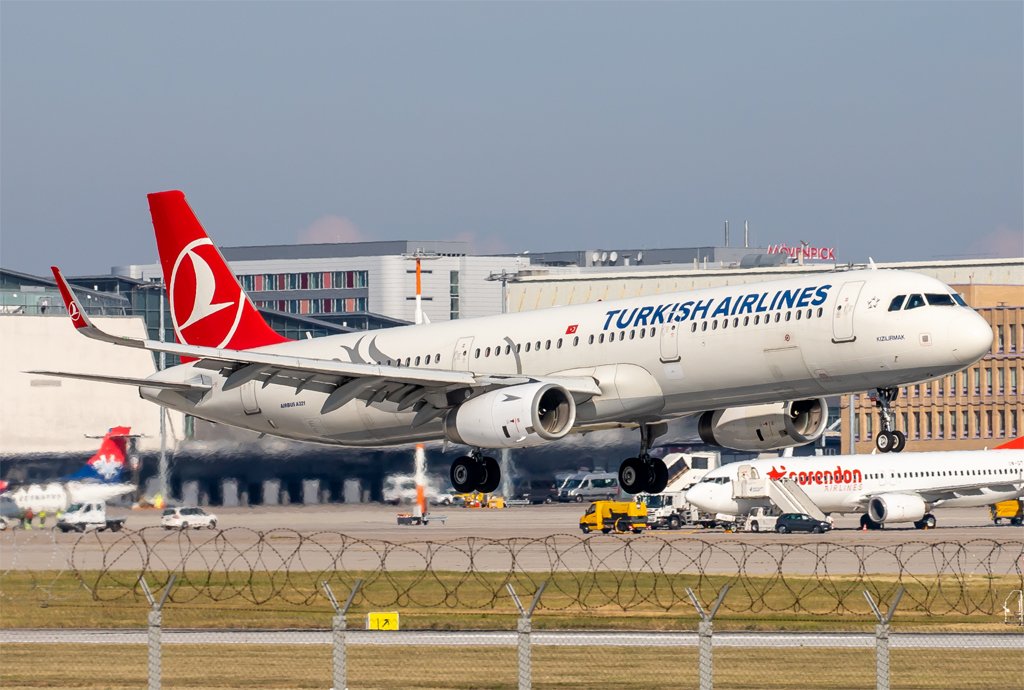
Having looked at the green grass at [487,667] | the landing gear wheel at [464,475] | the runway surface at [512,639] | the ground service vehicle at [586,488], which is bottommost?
the green grass at [487,667]

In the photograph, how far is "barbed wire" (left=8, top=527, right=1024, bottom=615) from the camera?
5581 centimetres

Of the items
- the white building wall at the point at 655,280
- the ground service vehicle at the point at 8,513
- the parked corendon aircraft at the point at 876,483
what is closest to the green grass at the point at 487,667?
the ground service vehicle at the point at 8,513

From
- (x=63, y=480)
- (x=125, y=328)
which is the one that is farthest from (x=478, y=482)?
(x=125, y=328)

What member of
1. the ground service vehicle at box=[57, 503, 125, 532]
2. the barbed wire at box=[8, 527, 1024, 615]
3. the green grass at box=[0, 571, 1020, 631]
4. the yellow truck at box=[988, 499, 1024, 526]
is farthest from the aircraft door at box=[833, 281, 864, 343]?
the yellow truck at box=[988, 499, 1024, 526]

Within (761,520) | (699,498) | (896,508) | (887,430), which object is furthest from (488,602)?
(896,508)

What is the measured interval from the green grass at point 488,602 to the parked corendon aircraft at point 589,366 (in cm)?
446

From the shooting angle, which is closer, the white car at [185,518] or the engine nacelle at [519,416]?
the engine nacelle at [519,416]

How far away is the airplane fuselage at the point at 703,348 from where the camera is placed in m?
45.2

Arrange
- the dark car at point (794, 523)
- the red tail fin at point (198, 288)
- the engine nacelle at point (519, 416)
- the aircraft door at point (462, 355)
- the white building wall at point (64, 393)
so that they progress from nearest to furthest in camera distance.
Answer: the engine nacelle at point (519, 416)
the aircraft door at point (462, 355)
the red tail fin at point (198, 288)
the white building wall at point (64, 393)
the dark car at point (794, 523)

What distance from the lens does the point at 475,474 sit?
177 ft

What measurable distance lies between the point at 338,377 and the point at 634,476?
9725 millimetres

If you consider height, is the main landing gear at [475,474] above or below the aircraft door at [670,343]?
below

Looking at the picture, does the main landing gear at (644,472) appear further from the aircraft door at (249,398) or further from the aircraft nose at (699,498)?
the aircraft nose at (699,498)

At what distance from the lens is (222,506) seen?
70.8 meters
